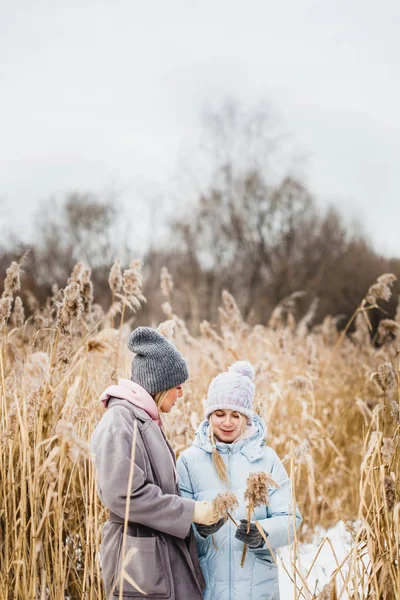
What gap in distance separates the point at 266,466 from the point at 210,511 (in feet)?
1.52

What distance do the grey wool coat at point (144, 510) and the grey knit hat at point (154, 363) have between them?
0.39 feet

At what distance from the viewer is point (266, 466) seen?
91.8 inches

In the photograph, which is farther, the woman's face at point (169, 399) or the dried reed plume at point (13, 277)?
the dried reed plume at point (13, 277)

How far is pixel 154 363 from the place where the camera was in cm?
211

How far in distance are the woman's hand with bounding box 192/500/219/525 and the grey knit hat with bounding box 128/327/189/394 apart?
41 centimetres

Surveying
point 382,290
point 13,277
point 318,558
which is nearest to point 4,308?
point 13,277

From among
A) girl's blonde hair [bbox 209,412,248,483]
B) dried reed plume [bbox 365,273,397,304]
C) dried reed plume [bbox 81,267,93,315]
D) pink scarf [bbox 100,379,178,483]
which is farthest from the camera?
dried reed plume [bbox 365,273,397,304]

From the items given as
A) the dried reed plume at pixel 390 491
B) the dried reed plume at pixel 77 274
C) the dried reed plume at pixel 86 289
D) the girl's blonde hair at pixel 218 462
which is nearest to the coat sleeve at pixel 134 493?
the girl's blonde hair at pixel 218 462

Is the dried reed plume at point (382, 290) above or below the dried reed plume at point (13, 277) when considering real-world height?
above

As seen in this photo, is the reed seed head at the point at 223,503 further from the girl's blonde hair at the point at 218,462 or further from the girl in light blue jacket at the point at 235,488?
the girl's blonde hair at the point at 218,462

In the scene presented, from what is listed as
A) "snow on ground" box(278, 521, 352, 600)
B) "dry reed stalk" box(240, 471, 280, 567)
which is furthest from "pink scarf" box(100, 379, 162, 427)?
"snow on ground" box(278, 521, 352, 600)

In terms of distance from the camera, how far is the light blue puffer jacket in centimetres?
217

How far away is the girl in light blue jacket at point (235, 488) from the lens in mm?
2166

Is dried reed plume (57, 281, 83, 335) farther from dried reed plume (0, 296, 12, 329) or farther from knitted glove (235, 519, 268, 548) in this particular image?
knitted glove (235, 519, 268, 548)
